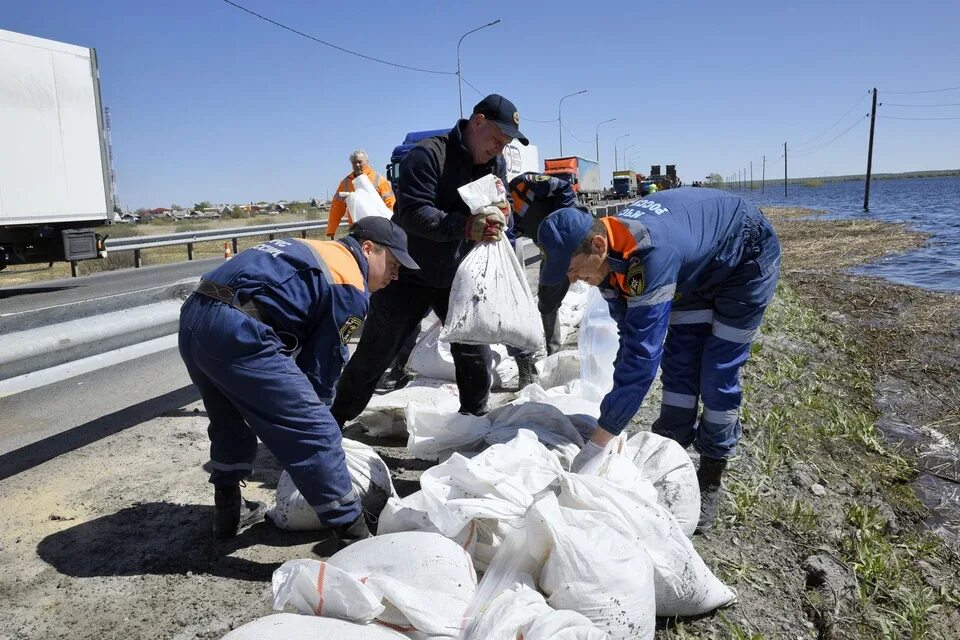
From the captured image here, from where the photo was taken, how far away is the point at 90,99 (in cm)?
1019

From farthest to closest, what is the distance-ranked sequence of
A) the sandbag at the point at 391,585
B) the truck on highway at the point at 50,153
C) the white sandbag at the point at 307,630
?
the truck on highway at the point at 50,153
the sandbag at the point at 391,585
the white sandbag at the point at 307,630

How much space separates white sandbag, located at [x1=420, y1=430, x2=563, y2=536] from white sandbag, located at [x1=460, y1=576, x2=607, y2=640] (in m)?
0.33

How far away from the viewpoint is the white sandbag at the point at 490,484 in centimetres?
226

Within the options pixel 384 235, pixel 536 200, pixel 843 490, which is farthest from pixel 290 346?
pixel 843 490

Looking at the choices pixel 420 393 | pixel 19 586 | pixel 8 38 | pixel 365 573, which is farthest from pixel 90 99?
pixel 365 573

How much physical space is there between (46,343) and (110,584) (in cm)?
91

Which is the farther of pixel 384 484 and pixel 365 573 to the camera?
pixel 384 484

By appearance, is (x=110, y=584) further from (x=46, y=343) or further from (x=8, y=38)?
(x=8, y=38)

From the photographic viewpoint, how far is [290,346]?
2.60 meters

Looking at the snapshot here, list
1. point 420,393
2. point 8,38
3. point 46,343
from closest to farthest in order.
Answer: point 46,343 < point 420,393 < point 8,38

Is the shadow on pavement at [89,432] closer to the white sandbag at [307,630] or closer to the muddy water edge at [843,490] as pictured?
the white sandbag at [307,630]

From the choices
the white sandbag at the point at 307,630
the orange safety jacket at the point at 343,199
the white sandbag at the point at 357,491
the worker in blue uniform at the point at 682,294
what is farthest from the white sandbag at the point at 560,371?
the orange safety jacket at the point at 343,199

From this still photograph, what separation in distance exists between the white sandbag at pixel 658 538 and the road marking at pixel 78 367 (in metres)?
1.98

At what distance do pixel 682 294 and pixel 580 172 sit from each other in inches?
1235
